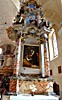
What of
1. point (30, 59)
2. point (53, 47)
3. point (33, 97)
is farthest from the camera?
point (53, 47)

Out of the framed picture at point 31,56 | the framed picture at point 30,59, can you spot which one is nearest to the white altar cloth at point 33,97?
the framed picture at point 30,59

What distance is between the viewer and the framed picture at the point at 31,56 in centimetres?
620

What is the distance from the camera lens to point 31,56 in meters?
6.36

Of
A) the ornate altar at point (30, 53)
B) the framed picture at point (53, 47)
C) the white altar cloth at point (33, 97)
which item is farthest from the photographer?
the framed picture at point (53, 47)

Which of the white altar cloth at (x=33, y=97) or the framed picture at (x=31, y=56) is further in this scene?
the framed picture at (x=31, y=56)

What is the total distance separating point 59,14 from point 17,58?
4.28 metres

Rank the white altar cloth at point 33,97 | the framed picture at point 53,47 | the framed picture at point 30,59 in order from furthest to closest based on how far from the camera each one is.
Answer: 1. the framed picture at point 53,47
2. the framed picture at point 30,59
3. the white altar cloth at point 33,97

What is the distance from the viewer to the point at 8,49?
13.5m

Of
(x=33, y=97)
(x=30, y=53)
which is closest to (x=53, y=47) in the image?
(x=30, y=53)

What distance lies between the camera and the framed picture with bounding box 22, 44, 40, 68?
620 cm

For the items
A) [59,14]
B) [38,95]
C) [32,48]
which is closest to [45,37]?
[32,48]

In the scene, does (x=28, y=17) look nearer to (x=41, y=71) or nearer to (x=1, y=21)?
(x=41, y=71)

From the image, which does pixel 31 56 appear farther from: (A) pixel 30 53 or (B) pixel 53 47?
(B) pixel 53 47

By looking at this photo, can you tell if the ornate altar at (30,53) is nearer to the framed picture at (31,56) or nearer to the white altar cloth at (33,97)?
the framed picture at (31,56)
